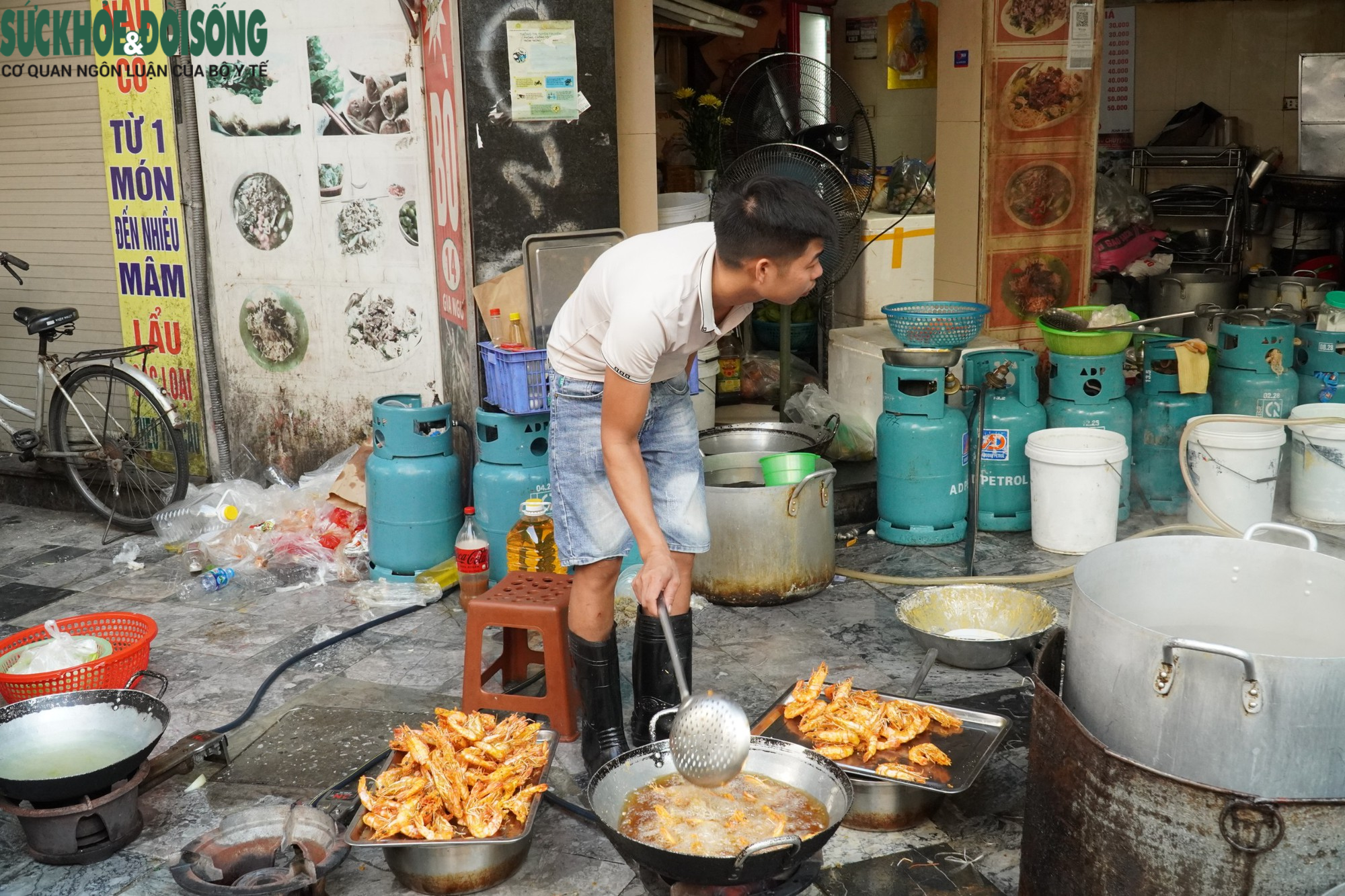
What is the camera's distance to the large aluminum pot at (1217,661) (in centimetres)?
263

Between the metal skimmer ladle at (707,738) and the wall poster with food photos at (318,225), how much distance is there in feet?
12.6

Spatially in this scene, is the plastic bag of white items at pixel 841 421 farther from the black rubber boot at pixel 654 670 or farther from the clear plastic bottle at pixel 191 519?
the clear plastic bottle at pixel 191 519

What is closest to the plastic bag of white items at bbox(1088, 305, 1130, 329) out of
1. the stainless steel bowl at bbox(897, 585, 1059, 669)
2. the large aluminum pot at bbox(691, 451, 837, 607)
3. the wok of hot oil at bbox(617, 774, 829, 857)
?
the large aluminum pot at bbox(691, 451, 837, 607)

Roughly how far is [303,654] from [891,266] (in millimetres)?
4654

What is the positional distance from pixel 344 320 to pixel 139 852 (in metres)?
3.67

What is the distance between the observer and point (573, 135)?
592 cm

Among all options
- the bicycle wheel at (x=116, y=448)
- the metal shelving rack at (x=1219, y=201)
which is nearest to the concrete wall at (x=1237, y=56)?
the metal shelving rack at (x=1219, y=201)

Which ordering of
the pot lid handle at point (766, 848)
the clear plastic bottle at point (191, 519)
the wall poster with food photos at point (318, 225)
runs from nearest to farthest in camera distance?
the pot lid handle at point (766, 848)
the wall poster with food photos at point (318, 225)
the clear plastic bottle at point (191, 519)

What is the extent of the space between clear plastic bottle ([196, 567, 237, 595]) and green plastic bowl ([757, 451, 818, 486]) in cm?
278

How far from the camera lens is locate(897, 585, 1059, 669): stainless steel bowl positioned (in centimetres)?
488

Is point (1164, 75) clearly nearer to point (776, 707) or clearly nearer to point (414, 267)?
point (414, 267)

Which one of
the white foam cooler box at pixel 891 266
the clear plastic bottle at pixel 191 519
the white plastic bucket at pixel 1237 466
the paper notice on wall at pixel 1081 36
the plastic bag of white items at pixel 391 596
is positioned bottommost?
the plastic bag of white items at pixel 391 596

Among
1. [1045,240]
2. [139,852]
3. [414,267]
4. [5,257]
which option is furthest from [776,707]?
[5,257]

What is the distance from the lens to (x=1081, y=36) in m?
7.35
